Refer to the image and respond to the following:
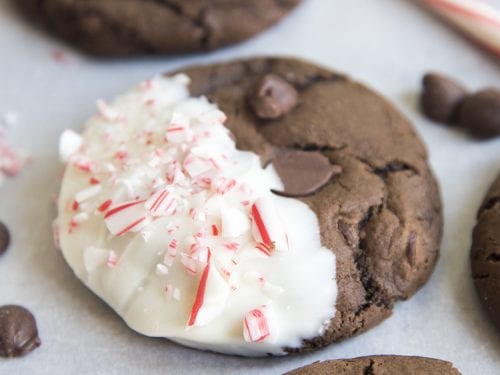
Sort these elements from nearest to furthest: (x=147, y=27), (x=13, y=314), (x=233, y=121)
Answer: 1. (x=13, y=314)
2. (x=233, y=121)
3. (x=147, y=27)

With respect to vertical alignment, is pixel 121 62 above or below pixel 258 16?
below

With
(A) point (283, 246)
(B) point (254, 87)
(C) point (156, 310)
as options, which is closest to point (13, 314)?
(C) point (156, 310)

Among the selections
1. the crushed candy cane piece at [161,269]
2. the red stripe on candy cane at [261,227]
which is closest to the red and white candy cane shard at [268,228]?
the red stripe on candy cane at [261,227]

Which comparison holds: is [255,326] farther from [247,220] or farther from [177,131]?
[177,131]

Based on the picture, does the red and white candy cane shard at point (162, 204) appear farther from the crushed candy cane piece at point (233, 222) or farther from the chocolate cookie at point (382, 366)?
the chocolate cookie at point (382, 366)

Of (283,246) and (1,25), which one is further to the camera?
(1,25)

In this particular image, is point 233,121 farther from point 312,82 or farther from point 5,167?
point 5,167
